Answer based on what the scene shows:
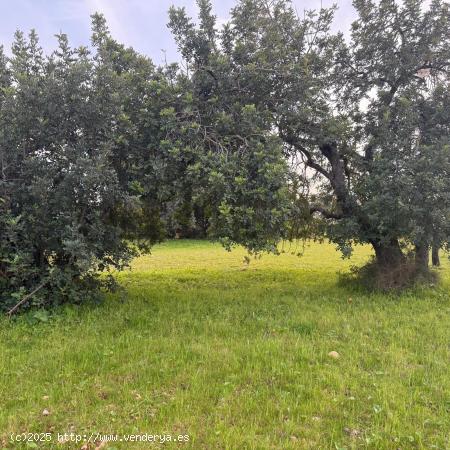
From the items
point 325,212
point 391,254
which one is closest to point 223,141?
point 325,212

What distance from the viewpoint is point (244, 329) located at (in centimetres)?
659

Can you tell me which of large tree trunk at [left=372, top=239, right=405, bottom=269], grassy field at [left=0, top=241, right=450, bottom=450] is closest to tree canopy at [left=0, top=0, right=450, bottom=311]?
large tree trunk at [left=372, top=239, right=405, bottom=269]

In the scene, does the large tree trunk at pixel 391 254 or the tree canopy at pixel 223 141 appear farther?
the large tree trunk at pixel 391 254

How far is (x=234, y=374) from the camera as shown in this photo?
15.8 feet

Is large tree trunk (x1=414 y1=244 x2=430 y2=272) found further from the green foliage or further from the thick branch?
the thick branch

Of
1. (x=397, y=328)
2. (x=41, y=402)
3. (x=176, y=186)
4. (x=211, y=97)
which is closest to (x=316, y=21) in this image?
(x=211, y=97)

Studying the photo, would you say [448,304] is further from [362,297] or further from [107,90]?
[107,90]

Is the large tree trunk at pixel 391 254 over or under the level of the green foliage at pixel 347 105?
under

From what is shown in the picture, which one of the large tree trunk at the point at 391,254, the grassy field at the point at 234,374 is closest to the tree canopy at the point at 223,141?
the large tree trunk at the point at 391,254

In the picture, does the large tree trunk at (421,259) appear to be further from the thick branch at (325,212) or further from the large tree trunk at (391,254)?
the thick branch at (325,212)

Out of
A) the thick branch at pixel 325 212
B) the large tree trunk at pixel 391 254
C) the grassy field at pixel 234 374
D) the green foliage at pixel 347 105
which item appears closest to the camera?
the grassy field at pixel 234 374

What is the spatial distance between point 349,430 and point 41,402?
3.03 meters

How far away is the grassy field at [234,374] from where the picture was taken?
3688mm

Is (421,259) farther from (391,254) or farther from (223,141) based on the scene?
(223,141)
